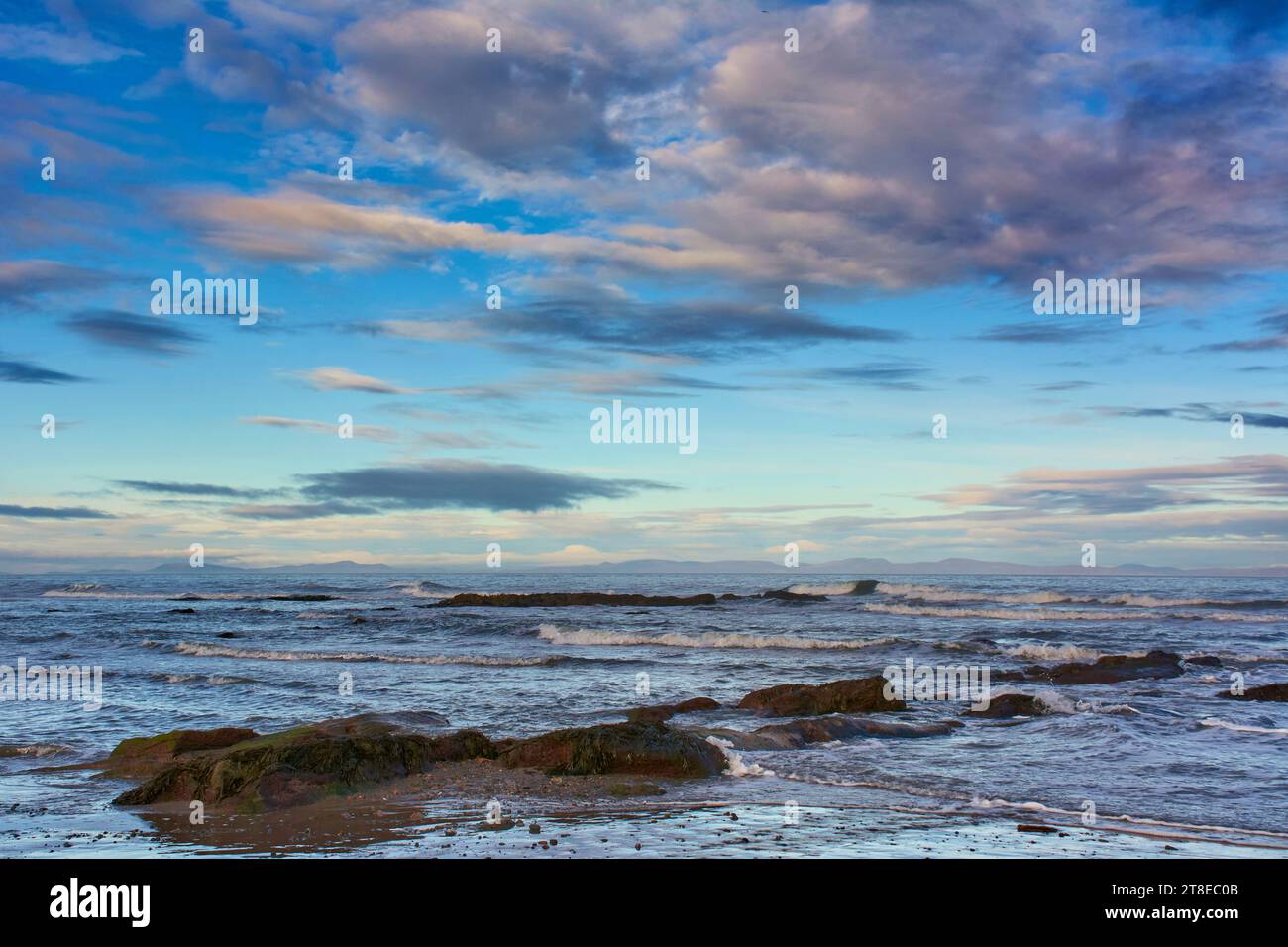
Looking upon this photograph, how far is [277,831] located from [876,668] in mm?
20850

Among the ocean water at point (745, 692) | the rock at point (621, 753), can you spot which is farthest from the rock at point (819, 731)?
the rock at point (621, 753)

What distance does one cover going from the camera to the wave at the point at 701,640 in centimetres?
3547

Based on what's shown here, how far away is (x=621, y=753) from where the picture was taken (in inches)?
465

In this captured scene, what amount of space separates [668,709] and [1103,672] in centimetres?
1280

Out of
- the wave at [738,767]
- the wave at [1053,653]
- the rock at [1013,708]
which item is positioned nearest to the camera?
the wave at [738,767]

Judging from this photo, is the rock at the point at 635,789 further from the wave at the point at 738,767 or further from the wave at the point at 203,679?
the wave at the point at 203,679

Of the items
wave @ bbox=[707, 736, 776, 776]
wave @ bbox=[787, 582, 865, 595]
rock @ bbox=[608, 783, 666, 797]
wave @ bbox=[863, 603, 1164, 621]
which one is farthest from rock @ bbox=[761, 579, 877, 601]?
rock @ bbox=[608, 783, 666, 797]

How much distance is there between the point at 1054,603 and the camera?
61.2m

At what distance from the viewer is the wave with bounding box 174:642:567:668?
28922mm

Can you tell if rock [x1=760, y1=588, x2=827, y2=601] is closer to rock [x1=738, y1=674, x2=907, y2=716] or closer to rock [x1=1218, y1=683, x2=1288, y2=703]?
rock [x1=1218, y1=683, x2=1288, y2=703]

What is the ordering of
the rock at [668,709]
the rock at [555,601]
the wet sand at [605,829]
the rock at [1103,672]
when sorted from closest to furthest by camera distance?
the wet sand at [605,829]
the rock at [668,709]
the rock at [1103,672]
the rock at [555,601]

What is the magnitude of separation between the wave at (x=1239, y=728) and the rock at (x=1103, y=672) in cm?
634
